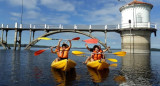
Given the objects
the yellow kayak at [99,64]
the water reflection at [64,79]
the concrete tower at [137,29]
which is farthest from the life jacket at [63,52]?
the concrete tower at [137,29]

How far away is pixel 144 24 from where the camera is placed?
3272 cm

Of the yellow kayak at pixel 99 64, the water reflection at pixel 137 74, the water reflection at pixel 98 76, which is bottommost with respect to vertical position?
the water reflection at pixel 137 74

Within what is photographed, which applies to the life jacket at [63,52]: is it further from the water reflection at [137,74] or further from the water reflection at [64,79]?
the water reflection at [137,74]

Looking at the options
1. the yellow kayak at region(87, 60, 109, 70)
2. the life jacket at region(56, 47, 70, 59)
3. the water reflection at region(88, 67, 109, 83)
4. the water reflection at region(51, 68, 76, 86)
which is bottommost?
the water reflection at region(88, 67, 109, 83)

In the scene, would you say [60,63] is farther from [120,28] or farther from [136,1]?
[136,1]

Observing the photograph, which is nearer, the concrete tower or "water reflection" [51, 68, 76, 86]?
"water reflection" [51, 68, 76, 86]

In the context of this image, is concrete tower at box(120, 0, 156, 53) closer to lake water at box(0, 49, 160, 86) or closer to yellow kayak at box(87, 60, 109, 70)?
lake water at box(0, 49, 160, 86)

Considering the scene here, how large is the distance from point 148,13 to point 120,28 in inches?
281

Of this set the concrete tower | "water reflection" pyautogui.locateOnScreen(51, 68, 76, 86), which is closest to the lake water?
"water reflection" pyautogui.locateOnScreen(51, 68, 76, 86)

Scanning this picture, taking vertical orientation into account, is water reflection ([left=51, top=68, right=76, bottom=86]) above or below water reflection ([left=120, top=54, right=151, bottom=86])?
above

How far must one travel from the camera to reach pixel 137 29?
32062 mm

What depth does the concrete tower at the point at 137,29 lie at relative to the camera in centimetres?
3244

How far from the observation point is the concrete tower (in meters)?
32.4

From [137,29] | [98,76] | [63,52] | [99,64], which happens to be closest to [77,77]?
[98,76]
